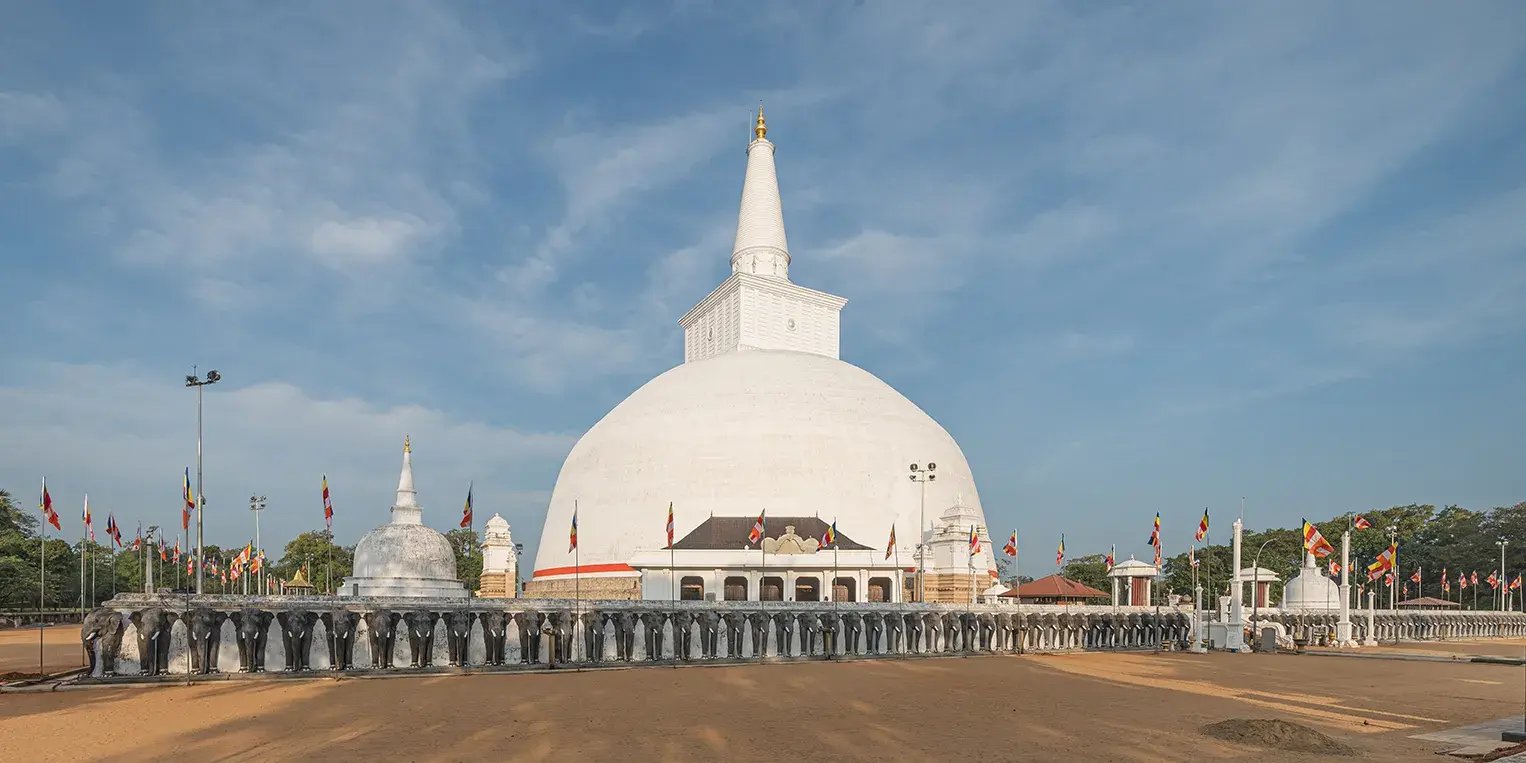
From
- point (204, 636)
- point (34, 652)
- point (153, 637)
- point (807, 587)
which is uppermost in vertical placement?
point (153, 637)

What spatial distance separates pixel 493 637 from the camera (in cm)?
2580

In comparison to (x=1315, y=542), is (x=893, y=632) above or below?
below

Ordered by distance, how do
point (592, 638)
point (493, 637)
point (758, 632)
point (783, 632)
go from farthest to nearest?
point (783, 632) → point (758, 632) → point (592, 638) → point (493, 637)

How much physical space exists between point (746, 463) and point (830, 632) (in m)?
23.7

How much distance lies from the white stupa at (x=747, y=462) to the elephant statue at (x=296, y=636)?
2580 centimetres

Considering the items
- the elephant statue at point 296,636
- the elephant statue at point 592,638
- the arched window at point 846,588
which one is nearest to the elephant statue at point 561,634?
the elephant statue at point 592,638

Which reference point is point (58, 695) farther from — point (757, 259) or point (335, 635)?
point (757, 259)

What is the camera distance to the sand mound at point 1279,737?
13.9m

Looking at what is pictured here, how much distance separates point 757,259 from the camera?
223 ft

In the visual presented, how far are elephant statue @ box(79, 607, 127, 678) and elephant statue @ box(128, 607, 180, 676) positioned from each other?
353mm

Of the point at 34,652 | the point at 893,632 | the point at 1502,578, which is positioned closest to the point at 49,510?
→ the point at 34,652

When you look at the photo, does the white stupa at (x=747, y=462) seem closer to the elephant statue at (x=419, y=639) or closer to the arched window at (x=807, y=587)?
the arched window at (x=807, y=587)

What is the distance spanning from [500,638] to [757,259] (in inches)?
1784

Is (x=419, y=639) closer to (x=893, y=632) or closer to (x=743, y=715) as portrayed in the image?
(x=743, y=715)
